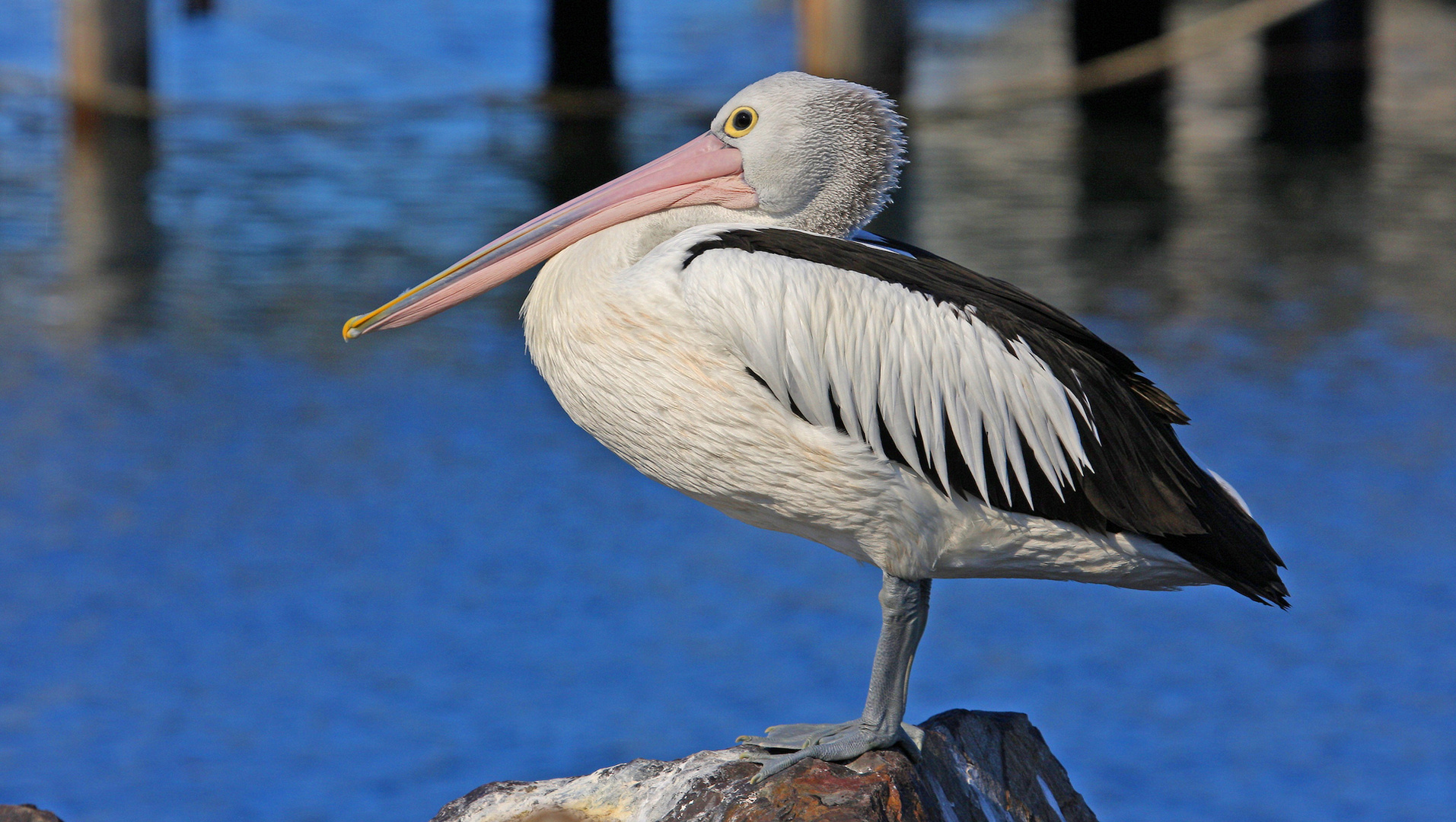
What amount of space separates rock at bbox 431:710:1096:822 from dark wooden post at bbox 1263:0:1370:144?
34.6 ft

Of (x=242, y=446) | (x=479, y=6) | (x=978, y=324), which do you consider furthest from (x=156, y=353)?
(x=479, y=6)

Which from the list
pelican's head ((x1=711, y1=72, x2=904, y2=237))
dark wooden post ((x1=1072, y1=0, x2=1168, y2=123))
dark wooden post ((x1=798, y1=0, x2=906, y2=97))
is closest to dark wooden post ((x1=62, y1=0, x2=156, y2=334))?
dark wooden post ((x1=798, y1=0, x2=906, y2=97))

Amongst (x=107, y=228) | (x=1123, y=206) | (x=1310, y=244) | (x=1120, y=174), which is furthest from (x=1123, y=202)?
(x=107, y=228)

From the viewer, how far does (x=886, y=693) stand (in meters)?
2.93

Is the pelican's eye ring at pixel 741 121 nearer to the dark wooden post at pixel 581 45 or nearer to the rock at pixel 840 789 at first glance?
the rock at pixel 840 789

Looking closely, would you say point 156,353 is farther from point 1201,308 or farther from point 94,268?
point 1201,308

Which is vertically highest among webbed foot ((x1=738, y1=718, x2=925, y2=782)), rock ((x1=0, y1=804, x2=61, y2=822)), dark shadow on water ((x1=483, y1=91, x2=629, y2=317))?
dark shadow on water ((x1=483, y1=91, x2=629, y2=317))

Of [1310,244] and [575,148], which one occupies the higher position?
[575,148]

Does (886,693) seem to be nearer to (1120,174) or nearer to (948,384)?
(948,384)

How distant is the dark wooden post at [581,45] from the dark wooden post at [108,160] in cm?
337

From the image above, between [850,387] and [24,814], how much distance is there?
6.37 feet

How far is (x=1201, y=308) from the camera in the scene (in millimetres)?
8391

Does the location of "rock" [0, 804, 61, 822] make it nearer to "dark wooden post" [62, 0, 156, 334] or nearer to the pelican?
the pelican

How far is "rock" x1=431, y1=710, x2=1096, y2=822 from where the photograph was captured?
Answer: 2.89 metres
